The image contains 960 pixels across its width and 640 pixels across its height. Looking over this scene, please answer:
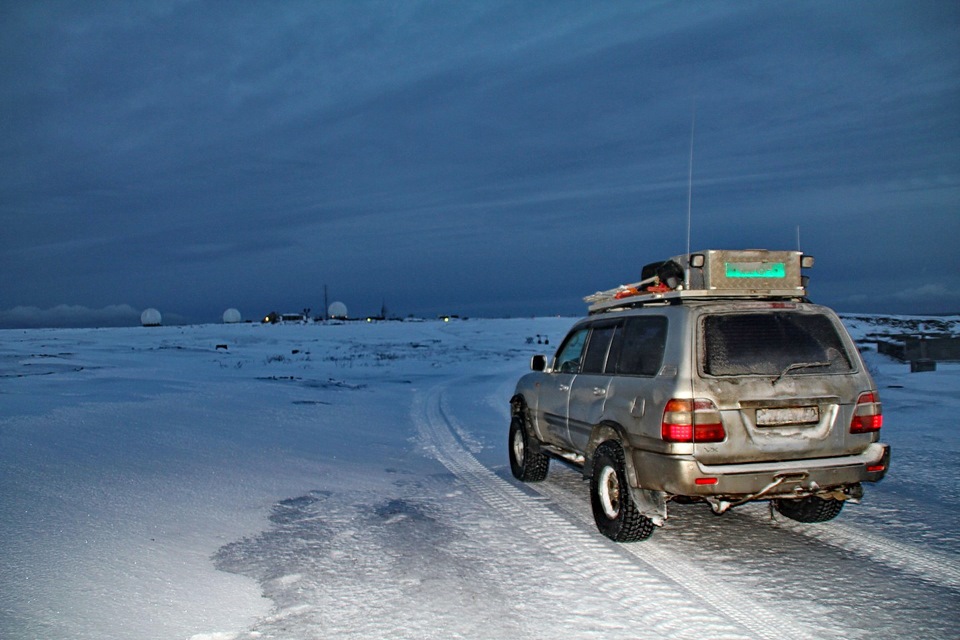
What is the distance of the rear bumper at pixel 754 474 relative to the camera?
211 inches

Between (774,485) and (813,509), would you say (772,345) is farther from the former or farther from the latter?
(813,509)

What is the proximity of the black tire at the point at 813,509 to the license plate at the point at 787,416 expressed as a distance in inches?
44.6

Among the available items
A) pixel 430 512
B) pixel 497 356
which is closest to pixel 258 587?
pixel 430 512

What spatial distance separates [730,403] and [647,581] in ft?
4.60

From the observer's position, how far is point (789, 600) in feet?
15.5

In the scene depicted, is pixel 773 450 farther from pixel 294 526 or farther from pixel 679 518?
pixel 294 526

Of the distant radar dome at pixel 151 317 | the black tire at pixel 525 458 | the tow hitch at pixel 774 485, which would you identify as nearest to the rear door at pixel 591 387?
the black tire at pixel 525 458

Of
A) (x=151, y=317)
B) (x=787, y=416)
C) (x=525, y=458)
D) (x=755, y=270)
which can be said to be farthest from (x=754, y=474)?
(x=151, y=317)

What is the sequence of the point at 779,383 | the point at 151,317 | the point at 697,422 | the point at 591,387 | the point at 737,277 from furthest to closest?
the point at 151,317, the point at 591,387, the point at 737,277, the point at 779,383, the point at 697,422

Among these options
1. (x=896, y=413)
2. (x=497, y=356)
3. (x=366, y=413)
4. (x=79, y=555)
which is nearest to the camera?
(x=79, y=555)

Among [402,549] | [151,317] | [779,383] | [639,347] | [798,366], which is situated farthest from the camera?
[151,317]

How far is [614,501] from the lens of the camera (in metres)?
6.25

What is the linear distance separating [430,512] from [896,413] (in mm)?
10027

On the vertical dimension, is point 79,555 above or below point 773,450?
below
